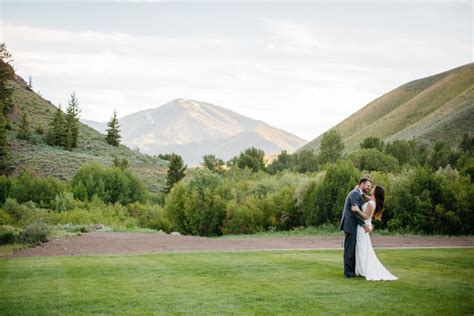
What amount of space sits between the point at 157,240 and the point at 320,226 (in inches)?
465

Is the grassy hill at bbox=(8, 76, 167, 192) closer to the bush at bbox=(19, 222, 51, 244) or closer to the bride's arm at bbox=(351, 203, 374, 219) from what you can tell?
the bush at bbox=(19, 222, 51, 244)

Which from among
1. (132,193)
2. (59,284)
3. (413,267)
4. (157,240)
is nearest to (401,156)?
(132,193)

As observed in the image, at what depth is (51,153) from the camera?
3206 inches

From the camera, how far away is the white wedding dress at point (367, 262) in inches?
531

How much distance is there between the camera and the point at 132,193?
64.7 meters

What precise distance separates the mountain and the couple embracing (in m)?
75.2

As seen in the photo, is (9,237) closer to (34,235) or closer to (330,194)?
(34,235)

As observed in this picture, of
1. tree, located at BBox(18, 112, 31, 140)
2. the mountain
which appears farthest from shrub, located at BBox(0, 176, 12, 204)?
the mountain

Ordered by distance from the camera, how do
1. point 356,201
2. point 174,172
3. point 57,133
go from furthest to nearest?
1. point 57,133
2. point 174,172
3. point 356,201

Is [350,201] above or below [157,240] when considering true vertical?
above

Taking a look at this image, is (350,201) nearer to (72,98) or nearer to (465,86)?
(72,98)

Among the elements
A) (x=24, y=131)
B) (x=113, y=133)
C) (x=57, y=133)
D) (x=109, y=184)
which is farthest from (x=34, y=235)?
(x=113, y=133)

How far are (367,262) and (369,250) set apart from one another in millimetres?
363

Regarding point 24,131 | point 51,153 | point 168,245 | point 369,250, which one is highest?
point 24,131
